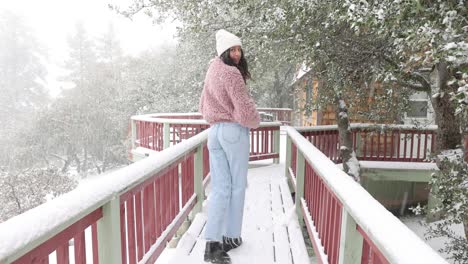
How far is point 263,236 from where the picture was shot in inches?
157

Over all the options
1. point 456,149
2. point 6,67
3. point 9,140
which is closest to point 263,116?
point 456,149

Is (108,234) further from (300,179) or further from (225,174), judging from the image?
(300,179)

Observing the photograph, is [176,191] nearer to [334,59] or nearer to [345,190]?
[345,190]

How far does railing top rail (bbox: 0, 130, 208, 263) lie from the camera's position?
119 cm

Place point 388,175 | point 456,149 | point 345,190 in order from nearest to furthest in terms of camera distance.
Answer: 1. point 345,190
2. point 456,149
3. point 388,175

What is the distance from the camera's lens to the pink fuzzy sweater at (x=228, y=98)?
9.67ft

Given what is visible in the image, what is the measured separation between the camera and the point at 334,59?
5766 millimetres

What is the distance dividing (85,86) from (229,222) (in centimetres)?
3239

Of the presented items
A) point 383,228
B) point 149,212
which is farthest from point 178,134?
point 383,228

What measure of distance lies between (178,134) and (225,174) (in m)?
7.63

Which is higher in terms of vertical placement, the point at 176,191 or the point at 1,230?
the point at 1,230

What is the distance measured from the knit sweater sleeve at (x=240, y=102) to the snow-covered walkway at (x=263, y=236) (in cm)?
139

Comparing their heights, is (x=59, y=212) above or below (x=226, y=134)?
below

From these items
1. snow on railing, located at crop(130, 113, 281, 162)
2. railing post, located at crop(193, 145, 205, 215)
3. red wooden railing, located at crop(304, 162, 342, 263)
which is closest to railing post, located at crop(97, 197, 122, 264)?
red wooden railing, located at crop(304, 162, 342, 263)
